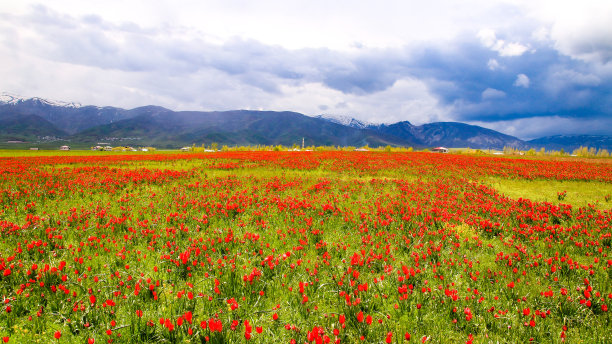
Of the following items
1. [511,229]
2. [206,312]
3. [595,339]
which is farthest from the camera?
[511,229]

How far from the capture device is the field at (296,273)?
409 centimetres

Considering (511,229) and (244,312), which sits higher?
(511,229)

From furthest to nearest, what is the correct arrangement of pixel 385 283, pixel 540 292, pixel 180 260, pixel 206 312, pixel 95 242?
pixel 95 242 → pixel 180 260 → pixel 385 283 → pixel 540 292 → pixel 206 312

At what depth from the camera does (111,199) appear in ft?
37.6

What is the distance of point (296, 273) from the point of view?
573 cm

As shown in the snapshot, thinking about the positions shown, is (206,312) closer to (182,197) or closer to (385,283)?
(385,283)

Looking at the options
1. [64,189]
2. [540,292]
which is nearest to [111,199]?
[64,189]

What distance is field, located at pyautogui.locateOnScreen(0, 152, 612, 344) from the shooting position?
4090 mm

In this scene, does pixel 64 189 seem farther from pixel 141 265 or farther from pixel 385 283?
pixel 385 283

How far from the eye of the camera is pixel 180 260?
5.93 metres

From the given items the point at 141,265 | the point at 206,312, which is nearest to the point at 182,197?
the point at 141,265

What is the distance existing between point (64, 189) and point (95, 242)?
8283mm

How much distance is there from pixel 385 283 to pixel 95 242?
277 inches

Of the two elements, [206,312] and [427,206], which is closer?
[206,312]
